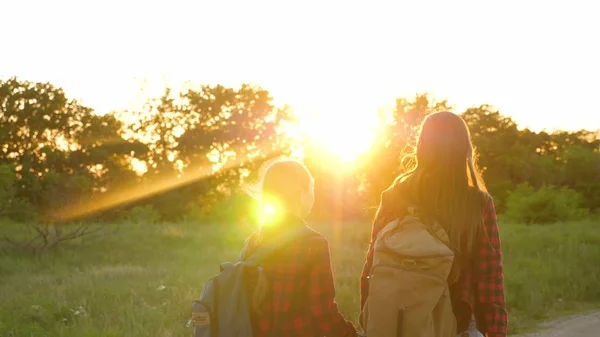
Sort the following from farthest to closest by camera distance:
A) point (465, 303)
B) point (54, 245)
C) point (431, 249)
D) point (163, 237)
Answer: point (163, 237)
point (54, 245)
point (465, 303)
point (431, 249)

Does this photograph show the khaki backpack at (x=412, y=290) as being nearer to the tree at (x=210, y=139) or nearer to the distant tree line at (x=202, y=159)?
the distant tree line at (x=202, y=159)

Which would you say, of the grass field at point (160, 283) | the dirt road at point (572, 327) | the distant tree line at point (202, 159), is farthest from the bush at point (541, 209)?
the dirt road at point (572, 327)

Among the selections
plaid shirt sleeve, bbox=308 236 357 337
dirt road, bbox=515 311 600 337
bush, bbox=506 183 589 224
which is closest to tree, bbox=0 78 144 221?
bush, bbox=506 183 589 224

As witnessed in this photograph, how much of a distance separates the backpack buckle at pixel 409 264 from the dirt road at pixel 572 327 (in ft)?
21.3

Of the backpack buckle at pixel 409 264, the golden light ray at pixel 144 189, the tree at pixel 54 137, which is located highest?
the tree at pixel 54 137

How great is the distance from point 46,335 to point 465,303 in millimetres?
5843

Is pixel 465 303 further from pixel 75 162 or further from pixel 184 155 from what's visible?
pixel 184 155

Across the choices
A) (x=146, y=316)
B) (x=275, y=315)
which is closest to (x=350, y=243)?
(x=146, y=316)

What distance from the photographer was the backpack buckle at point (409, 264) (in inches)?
111

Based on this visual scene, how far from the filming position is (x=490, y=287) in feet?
9.93

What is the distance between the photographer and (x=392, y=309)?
2.81m

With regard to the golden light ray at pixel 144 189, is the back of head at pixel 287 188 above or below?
above

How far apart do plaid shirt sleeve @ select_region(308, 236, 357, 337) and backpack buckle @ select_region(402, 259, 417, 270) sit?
0.50m

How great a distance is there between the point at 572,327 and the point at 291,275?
710 cm
